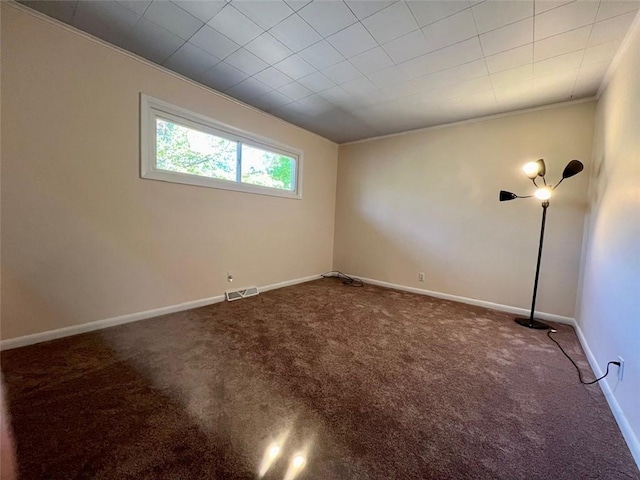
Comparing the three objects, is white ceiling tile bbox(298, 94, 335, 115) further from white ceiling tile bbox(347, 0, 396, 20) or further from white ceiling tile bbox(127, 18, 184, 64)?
white ceiling tile bbox(127, 18, 184, 64)

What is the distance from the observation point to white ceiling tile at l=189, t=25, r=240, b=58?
204cm

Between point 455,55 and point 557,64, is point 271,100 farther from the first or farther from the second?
point 557,64

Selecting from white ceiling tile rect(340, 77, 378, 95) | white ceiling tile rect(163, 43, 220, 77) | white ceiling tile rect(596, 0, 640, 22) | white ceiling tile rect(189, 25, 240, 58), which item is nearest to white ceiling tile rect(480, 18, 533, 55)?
white ceiling tile rect(596, 0, 640, 22)

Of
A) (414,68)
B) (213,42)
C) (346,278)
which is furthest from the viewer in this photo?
(346,278)

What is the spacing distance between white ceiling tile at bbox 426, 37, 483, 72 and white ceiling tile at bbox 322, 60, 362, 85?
2.22ft

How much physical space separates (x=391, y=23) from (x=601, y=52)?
176cm

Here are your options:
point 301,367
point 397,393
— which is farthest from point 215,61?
point 397,393

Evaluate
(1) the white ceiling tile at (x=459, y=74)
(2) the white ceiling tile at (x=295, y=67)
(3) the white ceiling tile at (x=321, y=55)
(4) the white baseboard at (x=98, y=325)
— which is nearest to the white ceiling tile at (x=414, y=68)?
(1) the white ceiling tile at (x=459, y=74)

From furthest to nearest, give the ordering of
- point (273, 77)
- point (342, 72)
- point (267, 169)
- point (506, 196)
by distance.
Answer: point (267, 169) → point (506, 196) → point (273, 77) → point (342, 72)

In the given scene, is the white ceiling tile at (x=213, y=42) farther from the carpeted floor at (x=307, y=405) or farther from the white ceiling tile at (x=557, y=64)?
the white ceiling tile at (x=557, y=64)

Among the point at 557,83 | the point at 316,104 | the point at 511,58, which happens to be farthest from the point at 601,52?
the point at 316,104

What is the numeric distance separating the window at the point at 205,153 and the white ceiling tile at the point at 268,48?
3.51 ft

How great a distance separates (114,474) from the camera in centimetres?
105

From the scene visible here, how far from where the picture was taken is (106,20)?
1968 millimetres
